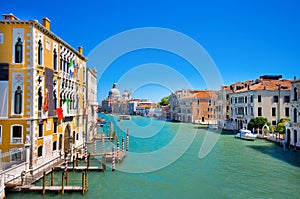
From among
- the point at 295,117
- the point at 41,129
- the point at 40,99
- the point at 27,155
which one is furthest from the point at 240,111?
the point at 27,155

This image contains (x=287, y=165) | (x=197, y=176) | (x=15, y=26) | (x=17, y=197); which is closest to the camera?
(x=17, y=197)

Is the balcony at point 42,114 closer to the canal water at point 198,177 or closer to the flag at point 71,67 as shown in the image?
the canal water at point 198,177

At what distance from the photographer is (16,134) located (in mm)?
9641

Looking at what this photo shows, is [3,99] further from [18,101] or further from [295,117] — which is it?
[295,117]

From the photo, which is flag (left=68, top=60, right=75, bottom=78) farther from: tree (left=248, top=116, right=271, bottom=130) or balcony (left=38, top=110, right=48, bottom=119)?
tree (left=248, top=116, right=271, bottom=130)

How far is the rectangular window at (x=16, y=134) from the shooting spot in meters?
9.59

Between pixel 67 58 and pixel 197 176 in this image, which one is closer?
pixel 197 176

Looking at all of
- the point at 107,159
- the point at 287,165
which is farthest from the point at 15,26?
the point at 287,165

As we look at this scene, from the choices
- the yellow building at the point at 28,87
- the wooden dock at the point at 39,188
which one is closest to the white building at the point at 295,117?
the wooden dock at the point at 39,188

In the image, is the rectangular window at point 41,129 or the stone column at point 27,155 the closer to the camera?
the stone column at point 27,155

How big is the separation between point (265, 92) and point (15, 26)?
22245mm

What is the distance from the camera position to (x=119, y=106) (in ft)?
295

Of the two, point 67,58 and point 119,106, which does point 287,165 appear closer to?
point 67,58

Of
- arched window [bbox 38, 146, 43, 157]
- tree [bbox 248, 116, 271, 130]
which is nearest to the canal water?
arched window [bbox 38, 146, 43, 157]
